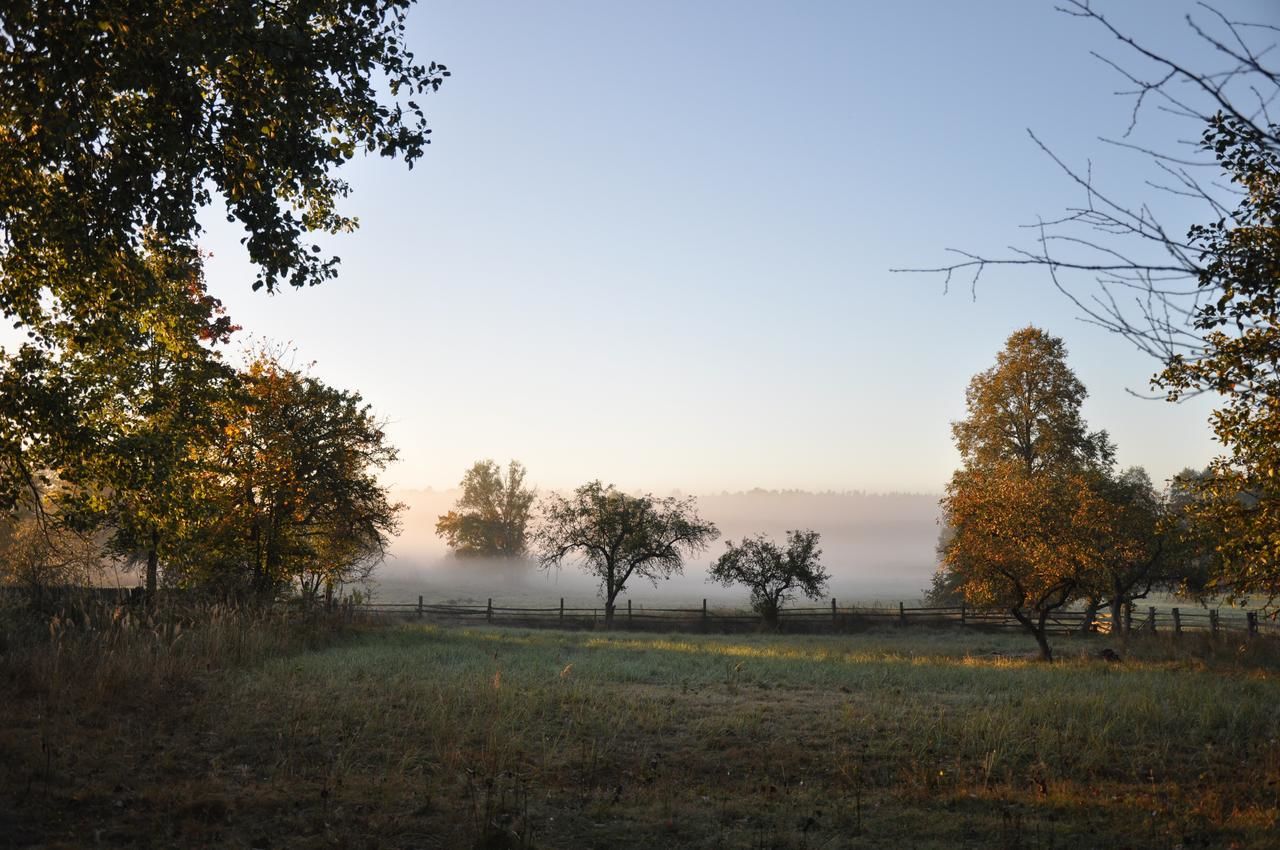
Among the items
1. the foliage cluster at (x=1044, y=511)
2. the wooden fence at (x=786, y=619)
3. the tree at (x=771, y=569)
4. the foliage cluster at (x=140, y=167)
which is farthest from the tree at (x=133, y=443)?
the tree at (x=771, y=569)

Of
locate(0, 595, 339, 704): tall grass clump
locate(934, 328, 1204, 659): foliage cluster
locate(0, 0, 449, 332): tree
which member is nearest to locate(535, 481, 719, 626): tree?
locate(934, 328, 1204, 659): foliage cluster

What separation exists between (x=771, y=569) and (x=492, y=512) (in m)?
47.1

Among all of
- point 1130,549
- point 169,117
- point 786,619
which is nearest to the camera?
point 169,117

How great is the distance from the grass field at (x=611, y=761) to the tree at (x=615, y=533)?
28.8 m

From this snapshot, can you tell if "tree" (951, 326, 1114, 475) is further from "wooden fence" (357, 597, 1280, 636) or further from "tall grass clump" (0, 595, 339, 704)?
"tall grass clump" (0, 595, 339, 704)

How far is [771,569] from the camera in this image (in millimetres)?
41719

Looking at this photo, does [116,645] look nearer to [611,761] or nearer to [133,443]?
[133,443]

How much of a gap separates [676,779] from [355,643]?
48.2ft

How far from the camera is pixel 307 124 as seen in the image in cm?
957

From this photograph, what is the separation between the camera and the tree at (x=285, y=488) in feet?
80.8

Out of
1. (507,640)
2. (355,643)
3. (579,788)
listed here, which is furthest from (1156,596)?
(579,788)

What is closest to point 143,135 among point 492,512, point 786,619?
point 786,619

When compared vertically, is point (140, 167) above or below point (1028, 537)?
above

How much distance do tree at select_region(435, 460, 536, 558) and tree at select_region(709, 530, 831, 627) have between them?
44803 millimetres
